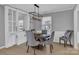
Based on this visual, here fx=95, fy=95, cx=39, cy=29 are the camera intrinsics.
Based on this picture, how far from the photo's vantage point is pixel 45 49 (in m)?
2.16

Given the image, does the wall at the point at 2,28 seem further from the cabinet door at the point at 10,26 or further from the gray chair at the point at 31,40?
the gray chair at the point at 31,40

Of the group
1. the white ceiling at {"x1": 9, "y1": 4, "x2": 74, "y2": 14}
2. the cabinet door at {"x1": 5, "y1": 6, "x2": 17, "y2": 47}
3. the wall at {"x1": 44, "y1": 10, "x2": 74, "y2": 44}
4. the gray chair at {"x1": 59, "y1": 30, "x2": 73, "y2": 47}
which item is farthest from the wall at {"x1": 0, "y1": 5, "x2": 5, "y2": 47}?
the gray chair at {"x1": 59, "y1": 30, "x2": 73, "y2": 47}

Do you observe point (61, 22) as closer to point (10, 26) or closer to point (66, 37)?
point (66, 37)

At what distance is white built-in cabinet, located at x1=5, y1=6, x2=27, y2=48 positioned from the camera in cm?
219

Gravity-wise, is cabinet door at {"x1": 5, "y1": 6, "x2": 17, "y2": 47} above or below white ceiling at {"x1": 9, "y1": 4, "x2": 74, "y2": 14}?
below

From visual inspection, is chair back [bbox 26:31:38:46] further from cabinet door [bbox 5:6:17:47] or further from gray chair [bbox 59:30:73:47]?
gray chair [bbox 59:30:73:47]

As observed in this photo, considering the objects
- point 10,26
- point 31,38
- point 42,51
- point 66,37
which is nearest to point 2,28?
point 10,26

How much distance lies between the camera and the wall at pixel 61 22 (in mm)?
2145

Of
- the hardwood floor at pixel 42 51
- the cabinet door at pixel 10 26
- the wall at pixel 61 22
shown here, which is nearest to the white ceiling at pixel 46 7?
the wall at pixel 61 22

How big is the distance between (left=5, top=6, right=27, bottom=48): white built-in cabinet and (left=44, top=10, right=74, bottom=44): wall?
0.71m

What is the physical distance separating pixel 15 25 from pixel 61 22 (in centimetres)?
108

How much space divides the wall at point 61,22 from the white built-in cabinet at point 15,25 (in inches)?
27.9

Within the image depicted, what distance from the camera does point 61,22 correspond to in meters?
2.24
